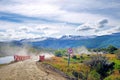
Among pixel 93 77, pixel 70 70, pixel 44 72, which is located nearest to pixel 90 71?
pixel 93 77

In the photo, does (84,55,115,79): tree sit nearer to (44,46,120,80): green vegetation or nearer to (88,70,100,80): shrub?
(44,46,120,80): green vegetation

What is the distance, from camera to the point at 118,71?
7150 centimetres

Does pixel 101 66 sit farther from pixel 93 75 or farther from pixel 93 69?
pixel 93 75

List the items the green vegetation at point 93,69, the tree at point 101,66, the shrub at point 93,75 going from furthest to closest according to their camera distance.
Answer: the tree at point 101,66 → the shrub at point 93,75 → the green vegetation at point 93,69

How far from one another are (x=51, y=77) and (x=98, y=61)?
2854 cm

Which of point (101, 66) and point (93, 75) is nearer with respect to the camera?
point (93, 75)

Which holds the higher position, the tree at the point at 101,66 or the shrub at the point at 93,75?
the tree at the point at 101,66

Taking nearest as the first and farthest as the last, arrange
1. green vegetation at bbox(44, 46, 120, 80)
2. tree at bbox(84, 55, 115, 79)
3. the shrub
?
green vegetation at bbox(44, 46, 120, 80), the shrub, tree at bbox(84, 55, 115, 79)

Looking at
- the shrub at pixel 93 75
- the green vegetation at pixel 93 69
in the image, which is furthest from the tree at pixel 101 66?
the shrub at pixel 93 75

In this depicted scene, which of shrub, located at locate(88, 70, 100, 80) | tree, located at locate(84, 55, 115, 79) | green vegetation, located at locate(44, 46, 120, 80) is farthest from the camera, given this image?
tree, located at locate(84, 55, 115, 79)

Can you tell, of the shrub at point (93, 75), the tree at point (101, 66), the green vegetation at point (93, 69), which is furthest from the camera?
the tree at point (101, 66)

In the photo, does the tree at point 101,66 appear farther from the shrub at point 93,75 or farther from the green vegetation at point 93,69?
the shrub at point 93,75

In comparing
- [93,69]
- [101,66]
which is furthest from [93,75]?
[101,66]

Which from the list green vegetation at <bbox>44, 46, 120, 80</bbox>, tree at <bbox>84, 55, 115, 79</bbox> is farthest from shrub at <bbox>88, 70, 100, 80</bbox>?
tree at <bbox>84, 55, 115, 79</bbox>
